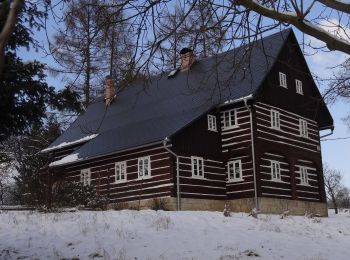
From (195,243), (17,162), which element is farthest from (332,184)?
(195,243)

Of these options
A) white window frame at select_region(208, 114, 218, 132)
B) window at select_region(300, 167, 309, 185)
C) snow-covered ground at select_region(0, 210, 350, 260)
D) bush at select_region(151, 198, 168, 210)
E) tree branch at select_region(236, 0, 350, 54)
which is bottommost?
snow-covered ground at select_region(0, 210, 350, 260)

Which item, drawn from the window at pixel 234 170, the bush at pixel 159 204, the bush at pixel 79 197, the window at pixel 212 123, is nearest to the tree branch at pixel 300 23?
the bush at pixel 79 197

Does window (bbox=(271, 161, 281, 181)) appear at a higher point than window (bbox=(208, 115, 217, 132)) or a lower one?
lower

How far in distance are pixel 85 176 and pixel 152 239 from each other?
16.7m

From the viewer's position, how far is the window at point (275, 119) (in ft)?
87.6

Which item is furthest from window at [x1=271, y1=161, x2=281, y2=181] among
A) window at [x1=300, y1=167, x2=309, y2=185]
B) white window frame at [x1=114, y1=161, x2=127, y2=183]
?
white window frame at [x1=114, y1=161, x2=127, y2=183]

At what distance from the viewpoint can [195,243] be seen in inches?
452

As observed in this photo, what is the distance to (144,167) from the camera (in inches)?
975

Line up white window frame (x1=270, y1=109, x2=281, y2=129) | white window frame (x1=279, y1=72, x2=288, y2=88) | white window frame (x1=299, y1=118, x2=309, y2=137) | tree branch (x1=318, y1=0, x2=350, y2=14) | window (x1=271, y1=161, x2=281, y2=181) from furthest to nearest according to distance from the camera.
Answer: white window frame (x1=299, y1=118, x2=309, y2=137) → white window frame (x1=279, y1=72, x2=288, y2=88) → white window frame (x1=270, y1=109, x2=281, y2=129) → window (x1=271, y1=161, x2=281, y2=181) → tree branch (x1=318, y1=0, x2=350, y2=14)

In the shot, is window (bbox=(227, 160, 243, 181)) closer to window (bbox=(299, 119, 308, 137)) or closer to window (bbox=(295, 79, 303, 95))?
window (bbox=(299, 119, 308, 137))

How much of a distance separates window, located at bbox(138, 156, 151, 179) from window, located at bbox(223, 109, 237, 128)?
436 centimetres

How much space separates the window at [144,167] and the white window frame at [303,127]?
895 centimetres

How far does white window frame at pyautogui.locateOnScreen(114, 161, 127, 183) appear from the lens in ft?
84.7

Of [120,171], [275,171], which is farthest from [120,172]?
[275,171]
